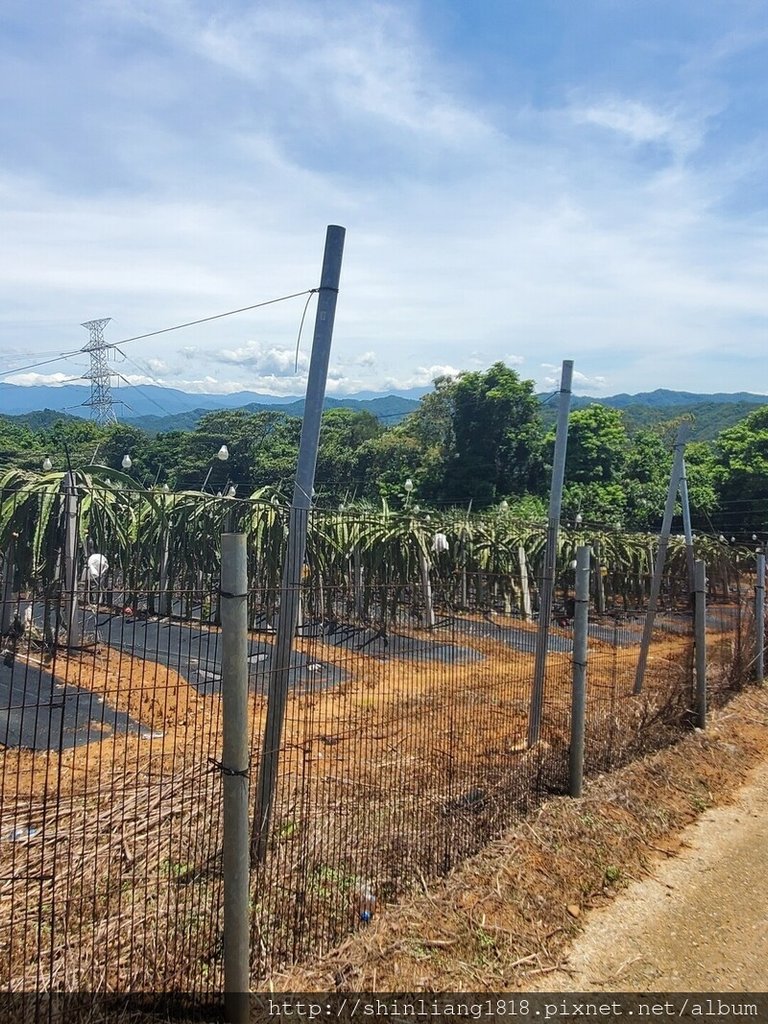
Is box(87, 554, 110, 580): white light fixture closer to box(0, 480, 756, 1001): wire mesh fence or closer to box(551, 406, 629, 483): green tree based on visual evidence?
box(0, 480, 756, 1001): wire mesh fence

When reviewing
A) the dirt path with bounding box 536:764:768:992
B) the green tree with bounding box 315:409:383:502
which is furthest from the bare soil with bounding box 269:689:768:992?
the green tree with bounding box 315:409:383:502

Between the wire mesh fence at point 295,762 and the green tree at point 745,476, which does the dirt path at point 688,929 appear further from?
the green tree at point 745,476

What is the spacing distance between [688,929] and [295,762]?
1.92 metres

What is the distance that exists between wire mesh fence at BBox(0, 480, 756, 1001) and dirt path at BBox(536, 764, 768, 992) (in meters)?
0.68

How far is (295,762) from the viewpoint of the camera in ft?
11.0

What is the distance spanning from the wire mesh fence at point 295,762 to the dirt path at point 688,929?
684 mm

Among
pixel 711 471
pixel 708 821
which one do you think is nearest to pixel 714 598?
pixel 708 821

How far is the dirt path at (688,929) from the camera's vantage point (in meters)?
2.80

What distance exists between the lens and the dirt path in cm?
280

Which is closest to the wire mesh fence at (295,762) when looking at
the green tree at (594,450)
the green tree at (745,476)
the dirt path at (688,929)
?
the dirt path at (688,929)

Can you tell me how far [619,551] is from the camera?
49.9 ft

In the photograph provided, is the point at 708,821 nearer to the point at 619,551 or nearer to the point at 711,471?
the point at 619,551

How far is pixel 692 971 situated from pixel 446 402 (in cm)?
3504

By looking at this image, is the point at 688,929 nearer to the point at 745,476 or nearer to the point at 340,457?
the point at 745,476
